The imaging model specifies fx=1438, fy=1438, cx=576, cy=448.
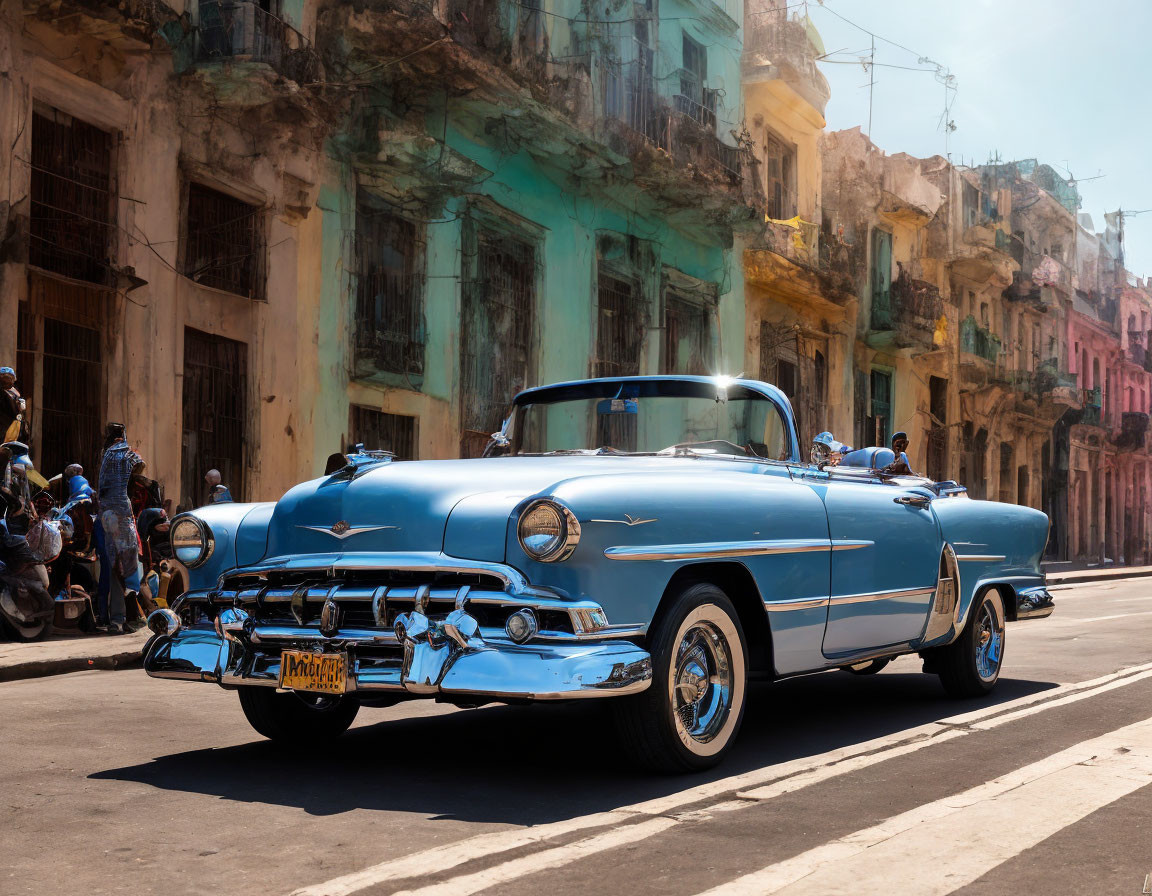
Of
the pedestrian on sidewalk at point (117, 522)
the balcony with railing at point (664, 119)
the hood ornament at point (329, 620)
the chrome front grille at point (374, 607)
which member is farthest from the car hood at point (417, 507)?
the balcony with railing at point (664, 119)

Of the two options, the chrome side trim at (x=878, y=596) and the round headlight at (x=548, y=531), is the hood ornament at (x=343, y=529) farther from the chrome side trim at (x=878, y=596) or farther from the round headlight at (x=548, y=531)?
the chrome side trim at (x=878, y=596)

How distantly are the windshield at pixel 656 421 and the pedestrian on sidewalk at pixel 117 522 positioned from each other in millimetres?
5922

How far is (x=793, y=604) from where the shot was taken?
593 cm

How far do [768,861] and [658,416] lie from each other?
2.96m

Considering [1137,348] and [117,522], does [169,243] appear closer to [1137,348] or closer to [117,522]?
[117,522]

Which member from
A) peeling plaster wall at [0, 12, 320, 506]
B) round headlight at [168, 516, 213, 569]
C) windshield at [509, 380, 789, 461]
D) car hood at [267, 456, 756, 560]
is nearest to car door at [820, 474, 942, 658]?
windshield at [509, 380, 789, 461]

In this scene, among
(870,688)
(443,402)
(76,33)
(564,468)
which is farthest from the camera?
(443,402)

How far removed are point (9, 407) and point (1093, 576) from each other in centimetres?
2782

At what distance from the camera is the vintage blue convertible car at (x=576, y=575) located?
15.9 feet

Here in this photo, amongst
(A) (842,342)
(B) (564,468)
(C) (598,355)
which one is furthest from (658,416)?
(A) (842,342)

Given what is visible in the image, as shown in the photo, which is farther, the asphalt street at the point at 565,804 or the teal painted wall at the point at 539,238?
the teal painted wall at the point at 539,238

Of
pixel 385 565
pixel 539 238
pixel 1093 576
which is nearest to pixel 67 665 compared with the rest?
pixel 385 565

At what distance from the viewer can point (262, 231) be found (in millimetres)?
16391

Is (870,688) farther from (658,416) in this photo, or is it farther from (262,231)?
(262,231)
